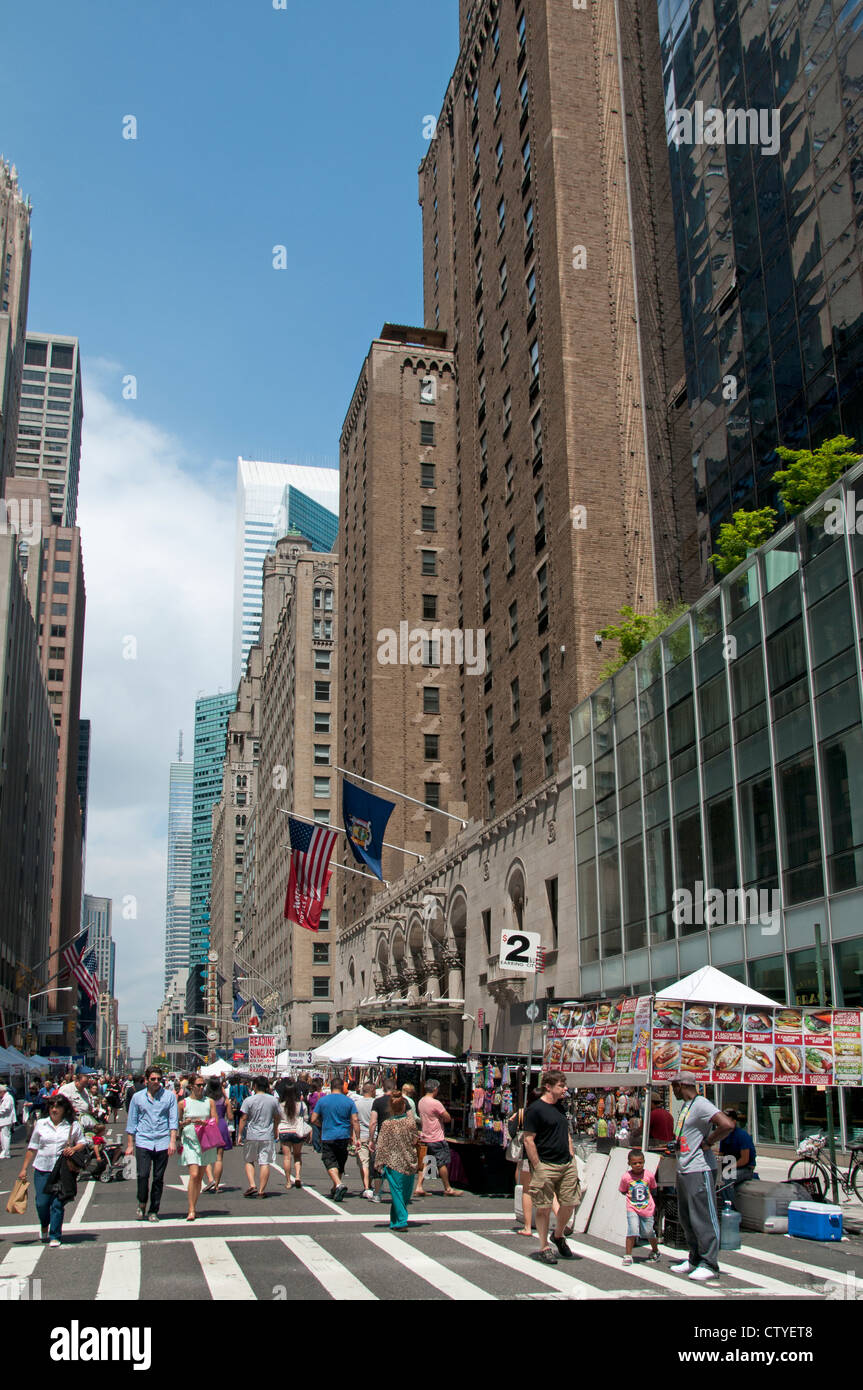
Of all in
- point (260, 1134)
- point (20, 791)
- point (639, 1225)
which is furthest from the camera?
point (20, 791)

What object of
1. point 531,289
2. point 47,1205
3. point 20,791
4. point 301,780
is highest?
point 531,289

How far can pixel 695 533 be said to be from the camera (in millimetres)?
42469

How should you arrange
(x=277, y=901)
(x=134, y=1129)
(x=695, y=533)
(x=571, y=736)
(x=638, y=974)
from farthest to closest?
(x=277, y=901), (x=695, y=533), (x=571, y=736), (x=638, y=974), (x=134, y=1129)

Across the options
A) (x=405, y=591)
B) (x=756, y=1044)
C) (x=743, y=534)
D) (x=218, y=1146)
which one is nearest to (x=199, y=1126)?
(x=218, y=1146)

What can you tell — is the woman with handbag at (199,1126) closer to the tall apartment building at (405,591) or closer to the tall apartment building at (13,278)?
the tall apartment building at (405,591)

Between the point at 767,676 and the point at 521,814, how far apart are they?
18615 mm

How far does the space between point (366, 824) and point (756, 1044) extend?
92.8 feet

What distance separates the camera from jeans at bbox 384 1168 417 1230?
47.3ft

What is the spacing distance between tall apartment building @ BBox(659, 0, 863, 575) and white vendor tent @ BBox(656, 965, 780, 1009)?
18.5 m

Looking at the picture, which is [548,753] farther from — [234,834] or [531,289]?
[234,834]

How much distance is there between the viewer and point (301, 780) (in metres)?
99.2

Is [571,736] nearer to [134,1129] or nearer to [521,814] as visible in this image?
[521,814]

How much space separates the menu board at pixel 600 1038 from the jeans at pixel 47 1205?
7.36 meters

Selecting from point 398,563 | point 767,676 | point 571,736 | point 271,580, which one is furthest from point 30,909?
point 767,676
